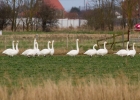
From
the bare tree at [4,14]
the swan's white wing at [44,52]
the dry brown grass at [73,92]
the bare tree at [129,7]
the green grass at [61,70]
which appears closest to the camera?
the dry brown grass at [73,92]

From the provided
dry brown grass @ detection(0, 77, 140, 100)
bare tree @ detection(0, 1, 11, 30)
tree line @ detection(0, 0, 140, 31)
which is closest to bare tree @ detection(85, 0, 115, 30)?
tree line @ detection(0, 0, 140, 31)

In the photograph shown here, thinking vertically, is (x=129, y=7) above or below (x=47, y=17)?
above

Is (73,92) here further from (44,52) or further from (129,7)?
(129,7)

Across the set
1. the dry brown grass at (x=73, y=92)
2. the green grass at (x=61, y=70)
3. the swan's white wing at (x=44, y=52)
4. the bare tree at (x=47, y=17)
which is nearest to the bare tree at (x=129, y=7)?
the bare tree at (x=47, y=17)

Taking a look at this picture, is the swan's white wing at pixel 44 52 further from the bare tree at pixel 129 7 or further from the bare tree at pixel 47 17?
the bare tree at pixel 47 17

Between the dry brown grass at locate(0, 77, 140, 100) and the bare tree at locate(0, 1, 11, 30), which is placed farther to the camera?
the bare tree at locate(0, 1, 11, 30)

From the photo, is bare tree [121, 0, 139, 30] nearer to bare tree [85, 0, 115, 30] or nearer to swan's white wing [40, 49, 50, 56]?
bare tree [85, 0, 115, 30]

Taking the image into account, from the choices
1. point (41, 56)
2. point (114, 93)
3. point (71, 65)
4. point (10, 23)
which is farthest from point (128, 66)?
point (10, 23)

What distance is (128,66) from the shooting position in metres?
22.4

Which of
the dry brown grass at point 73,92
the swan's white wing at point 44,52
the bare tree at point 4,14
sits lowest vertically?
the swan's white wing at point 44,52

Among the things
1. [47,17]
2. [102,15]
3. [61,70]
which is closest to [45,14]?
[47,17]

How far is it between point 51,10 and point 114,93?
5523 centimetres

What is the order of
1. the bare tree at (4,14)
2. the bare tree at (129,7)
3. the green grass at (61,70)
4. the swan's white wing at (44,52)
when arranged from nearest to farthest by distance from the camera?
the green grass at (61,70) < the swan's white wing at (44,52) < the bare tree at (129,7) < the bare tree at (4,14)

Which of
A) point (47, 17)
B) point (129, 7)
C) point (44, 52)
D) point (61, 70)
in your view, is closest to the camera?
point (61, 70)
